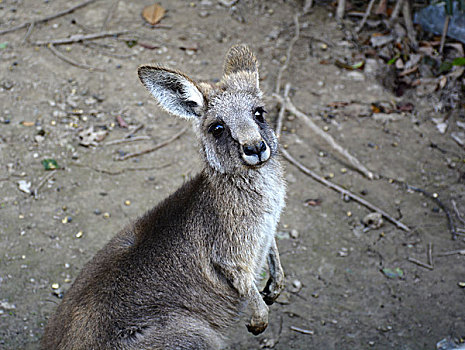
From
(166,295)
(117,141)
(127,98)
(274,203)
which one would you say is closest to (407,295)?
(274,203)

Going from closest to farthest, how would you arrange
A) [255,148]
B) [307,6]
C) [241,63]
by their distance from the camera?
[255,148], [241,63], [307,6]

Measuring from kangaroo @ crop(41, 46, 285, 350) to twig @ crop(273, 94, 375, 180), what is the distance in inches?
87.8

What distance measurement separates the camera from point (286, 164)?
5816mm

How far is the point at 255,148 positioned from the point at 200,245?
0.74m

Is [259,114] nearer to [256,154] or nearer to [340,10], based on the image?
[256,154]

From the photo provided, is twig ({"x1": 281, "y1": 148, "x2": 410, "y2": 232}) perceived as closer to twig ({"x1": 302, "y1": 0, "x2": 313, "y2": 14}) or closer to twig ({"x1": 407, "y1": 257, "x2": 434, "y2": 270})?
twig ({"x1": 407, "y1": 257, "x2": 434, "y2": 270})

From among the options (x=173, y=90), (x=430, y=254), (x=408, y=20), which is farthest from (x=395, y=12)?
(x=173, y=90)

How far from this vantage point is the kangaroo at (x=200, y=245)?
320cm

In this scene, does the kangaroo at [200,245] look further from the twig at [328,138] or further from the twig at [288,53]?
the twig at [288,53]

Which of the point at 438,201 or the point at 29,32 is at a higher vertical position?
the point at 438,201

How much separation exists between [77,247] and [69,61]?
2.82 meters

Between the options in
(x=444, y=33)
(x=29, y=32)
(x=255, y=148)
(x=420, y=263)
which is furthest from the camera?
(x=29, y=32)

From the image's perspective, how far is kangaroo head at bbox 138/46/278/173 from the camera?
329 centimetres

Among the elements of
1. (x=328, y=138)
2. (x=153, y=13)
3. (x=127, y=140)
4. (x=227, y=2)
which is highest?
(x=227, y=2)
